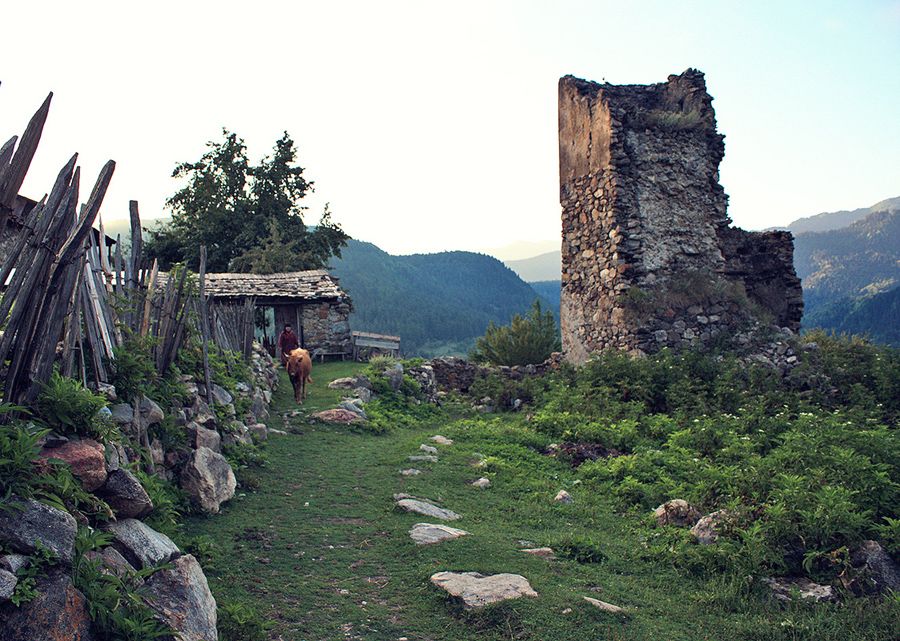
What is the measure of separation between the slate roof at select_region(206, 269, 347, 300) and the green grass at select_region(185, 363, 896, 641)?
13.1m

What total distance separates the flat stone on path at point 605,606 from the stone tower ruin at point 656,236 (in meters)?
8.85

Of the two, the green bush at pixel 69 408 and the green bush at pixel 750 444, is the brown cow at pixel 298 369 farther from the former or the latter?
the green bush at pixel 69 408

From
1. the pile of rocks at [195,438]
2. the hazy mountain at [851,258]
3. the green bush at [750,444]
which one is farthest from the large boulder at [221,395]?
the hazy mountain at [851,258]

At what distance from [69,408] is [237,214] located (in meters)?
28.5

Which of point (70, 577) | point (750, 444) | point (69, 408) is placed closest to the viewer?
point (70, 577)

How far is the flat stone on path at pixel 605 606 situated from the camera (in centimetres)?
421

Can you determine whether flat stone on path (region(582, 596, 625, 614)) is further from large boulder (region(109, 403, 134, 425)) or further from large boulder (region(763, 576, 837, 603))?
large boulder (region(109, 403, 134, 425))

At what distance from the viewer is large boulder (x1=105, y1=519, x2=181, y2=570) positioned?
3.56 m

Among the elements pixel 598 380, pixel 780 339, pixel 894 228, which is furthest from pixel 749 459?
pixel 894 228

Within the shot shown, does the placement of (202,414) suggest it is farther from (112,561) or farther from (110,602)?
(110,602)

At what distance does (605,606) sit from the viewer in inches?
168

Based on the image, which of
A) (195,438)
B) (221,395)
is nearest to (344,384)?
(221,395)

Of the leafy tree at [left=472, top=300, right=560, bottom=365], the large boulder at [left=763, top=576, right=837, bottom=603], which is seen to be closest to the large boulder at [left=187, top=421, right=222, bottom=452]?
the large boulder at [left=763, top=576, right=837, bottom=603]

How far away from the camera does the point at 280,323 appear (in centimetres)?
2122
